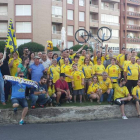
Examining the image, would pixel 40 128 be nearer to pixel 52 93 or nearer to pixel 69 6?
pixel 52 93

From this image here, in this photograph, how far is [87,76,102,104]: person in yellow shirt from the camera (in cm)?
999

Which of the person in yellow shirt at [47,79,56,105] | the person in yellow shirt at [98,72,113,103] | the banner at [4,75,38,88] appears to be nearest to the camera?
the banner at [4,75,38,88]

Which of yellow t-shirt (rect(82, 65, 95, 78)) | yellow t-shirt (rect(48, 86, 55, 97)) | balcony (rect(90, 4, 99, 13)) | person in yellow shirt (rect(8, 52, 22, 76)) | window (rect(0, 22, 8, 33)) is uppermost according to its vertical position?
balcony (rect(90, 4, 99, 13))

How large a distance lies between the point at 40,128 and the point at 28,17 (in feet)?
106

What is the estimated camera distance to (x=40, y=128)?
24.7 ft

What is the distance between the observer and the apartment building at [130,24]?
52.6 metres

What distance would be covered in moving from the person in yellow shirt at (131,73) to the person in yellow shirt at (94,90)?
131 centimetres

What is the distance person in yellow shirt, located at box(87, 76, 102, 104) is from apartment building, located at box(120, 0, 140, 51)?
141 ft

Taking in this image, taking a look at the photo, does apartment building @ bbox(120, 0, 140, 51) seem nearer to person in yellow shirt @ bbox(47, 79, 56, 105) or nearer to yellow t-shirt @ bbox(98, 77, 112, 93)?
yellow t-shirt @ bbox(98, 77, 112, 93)

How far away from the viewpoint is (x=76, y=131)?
7.10 meters

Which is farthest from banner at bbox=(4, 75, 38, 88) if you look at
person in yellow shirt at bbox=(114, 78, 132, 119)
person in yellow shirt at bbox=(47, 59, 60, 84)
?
person in yellow shirt at bbox=(114, 78, 132, 119)

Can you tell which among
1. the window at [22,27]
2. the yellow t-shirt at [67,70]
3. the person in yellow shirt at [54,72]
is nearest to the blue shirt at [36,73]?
the person in yellow shirt at [54,72]

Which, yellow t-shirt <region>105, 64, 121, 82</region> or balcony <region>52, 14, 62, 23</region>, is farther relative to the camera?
balcony <region>52, 14, 62, 23</region>

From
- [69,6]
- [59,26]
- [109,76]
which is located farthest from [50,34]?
[109,76]
